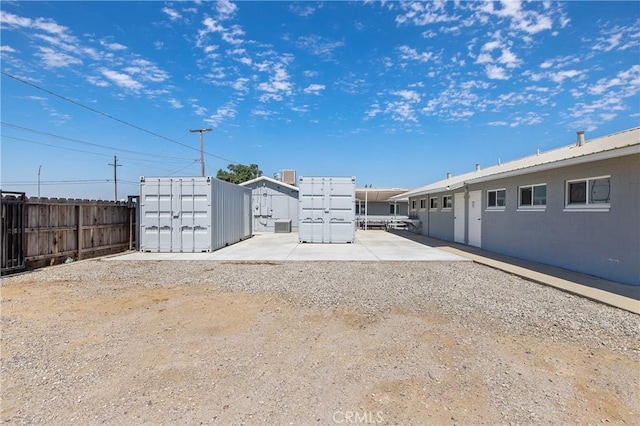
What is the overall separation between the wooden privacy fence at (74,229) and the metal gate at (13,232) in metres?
0.24

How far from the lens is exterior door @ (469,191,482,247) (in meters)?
12.4

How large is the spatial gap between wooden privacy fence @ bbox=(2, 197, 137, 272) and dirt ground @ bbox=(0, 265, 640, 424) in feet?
14.7

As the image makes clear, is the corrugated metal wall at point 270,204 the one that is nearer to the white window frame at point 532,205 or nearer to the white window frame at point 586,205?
the white window frame at point 532,205

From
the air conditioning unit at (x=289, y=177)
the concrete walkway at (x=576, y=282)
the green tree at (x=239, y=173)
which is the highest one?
the green tree at (x=239, y=173)

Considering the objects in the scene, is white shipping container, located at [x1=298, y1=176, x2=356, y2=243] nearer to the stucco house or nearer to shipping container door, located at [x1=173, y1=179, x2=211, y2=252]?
shipping container door, located at [x1=173, y1=179, x2=211, y2=252]

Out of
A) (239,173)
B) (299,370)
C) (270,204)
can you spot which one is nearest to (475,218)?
(299,370)

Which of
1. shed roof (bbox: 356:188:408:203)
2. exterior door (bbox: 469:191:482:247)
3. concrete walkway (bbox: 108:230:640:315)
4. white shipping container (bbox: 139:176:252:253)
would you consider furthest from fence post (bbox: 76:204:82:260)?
shed roof (bbox: 356:188:408:203)

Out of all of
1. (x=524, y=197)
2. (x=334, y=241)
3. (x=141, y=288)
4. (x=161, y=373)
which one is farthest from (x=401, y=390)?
(x=334, y=241)

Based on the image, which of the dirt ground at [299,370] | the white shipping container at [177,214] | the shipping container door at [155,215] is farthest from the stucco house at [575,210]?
the shipping container door at [155,215]

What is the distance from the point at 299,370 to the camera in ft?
10.4

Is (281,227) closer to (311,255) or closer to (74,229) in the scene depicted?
(311,255)

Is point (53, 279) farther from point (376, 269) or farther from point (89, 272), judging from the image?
point (376, 269)

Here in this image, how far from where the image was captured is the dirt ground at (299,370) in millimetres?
2506

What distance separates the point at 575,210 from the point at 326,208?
925 centimetres
